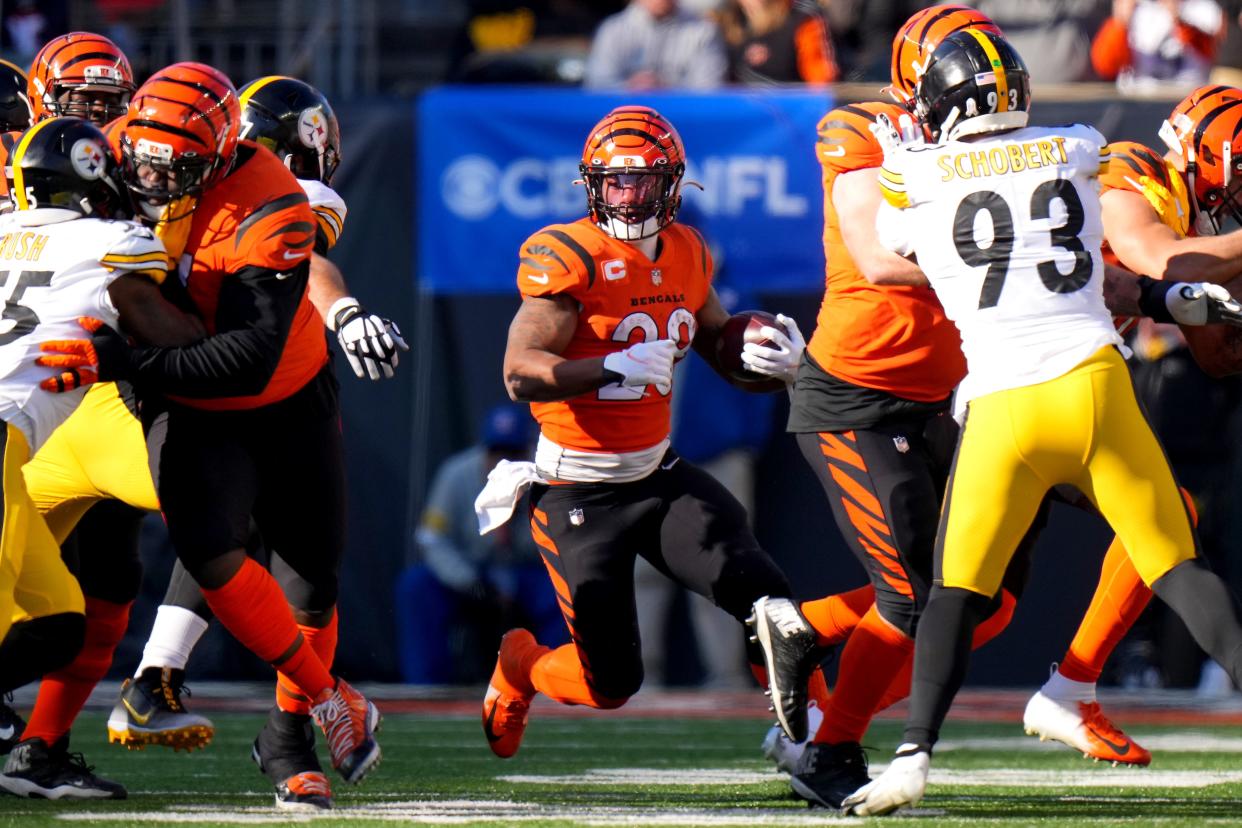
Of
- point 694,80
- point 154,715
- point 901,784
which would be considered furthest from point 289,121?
point 694,80

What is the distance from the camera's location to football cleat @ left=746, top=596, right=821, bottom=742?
4676 mm

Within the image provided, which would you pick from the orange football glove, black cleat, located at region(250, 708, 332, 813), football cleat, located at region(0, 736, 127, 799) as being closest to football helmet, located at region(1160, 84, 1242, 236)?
black cleat, located at region(250, 708, 332, 813)

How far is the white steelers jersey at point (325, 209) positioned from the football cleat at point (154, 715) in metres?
1.15

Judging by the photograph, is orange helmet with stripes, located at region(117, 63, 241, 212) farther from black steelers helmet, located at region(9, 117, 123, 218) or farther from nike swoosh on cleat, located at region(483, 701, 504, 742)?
nike swoosh on cleat, located at region(483, 701, 504, 742)

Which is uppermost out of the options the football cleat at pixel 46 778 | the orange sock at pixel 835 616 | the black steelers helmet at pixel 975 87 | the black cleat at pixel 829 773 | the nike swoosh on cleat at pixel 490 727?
the black steelers helmet at pixel 975 87

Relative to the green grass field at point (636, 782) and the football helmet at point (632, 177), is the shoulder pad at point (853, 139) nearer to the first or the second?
the football helmet at point (632, 177)

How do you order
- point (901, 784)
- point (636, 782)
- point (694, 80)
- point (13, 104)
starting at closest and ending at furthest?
1. point (901, 784)
2. point (636, 782)
3. point (13, 104)
4. point (694, 80)

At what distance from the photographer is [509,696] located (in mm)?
5422

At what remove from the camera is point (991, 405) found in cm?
414

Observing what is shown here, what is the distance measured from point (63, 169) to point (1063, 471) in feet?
7.32

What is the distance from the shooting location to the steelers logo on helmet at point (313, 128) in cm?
524

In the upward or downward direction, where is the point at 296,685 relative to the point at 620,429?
downward

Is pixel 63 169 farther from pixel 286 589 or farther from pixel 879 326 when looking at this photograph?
pixel 879 326

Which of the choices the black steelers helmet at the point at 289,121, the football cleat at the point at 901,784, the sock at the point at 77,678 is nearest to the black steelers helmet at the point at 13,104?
the black steelers helmet at the point at 289,121
